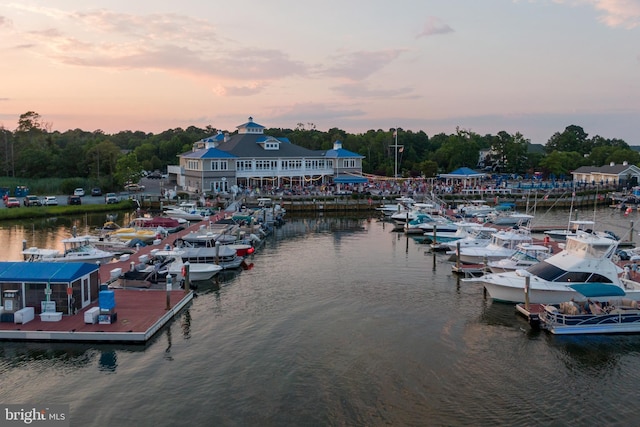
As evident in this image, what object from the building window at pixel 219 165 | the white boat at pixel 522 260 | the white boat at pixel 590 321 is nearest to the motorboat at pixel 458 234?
the white boat at pixel 522 260

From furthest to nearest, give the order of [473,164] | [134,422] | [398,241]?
[473,164] → [398,241] → [134,422]

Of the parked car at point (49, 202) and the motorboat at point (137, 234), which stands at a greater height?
the parked car at point (49, 202)

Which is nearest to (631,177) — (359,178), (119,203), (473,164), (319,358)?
(473,164)

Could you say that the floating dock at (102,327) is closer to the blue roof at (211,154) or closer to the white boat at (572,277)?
the white boat at (572,277)

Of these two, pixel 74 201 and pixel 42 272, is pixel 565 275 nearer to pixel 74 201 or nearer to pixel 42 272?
pixel 42 272

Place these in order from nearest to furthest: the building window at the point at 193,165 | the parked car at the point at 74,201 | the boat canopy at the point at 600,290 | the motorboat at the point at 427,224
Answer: the boat canopy at the point at 600,290
the motorboat at the point at 427,224
the parked car at the point at 74,201
the building window at the point at 193,165

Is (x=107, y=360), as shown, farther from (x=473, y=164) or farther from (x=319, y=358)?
(x=473, y=164)

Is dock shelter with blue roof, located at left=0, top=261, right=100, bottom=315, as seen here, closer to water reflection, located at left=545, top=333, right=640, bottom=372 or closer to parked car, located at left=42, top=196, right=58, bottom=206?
water reflection, located at left=545, top=333, right=640, bottom=372
